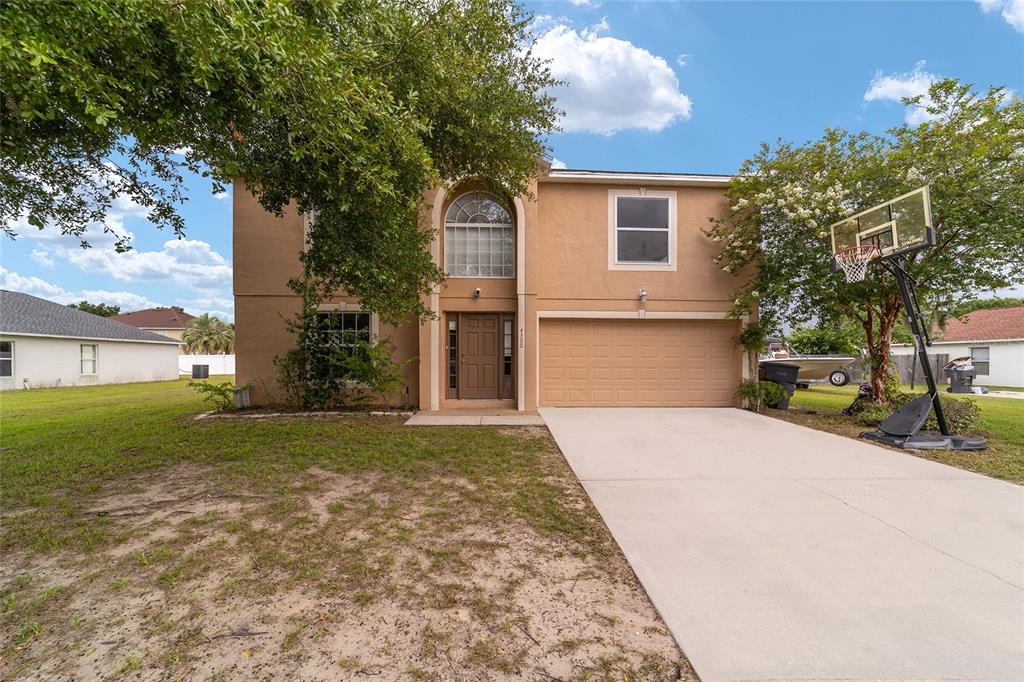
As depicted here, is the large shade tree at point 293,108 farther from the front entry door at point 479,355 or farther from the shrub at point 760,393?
the shrub at point 760,393

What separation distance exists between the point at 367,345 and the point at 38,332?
17452mm

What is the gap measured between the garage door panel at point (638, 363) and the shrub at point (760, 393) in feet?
1.57

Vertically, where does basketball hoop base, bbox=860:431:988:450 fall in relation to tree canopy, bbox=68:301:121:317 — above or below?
below

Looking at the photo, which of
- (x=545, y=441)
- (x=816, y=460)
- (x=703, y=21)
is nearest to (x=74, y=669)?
(x=545, y=441)

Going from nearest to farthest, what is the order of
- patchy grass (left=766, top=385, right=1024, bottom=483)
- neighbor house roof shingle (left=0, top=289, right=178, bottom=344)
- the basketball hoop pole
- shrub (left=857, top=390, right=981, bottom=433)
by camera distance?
patchy grass (left=766, top=385, right=1024, bottom=483) < the basketball hoop pole < shrub (left=857, top=390, right=981, bottom=433) < neighbor house roof shingle (left=0, top=289, right=178, bottom=344)

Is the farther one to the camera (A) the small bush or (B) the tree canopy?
(B) the tree canopy

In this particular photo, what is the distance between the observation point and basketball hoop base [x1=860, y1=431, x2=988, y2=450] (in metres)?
6.05

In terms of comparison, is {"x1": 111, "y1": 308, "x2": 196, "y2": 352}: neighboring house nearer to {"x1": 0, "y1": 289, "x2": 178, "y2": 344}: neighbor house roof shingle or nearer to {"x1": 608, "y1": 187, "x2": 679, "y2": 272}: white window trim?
{"x1": 0, "y1": 289, "x2": 178, "y2": 344}: neighbor house roof shingle

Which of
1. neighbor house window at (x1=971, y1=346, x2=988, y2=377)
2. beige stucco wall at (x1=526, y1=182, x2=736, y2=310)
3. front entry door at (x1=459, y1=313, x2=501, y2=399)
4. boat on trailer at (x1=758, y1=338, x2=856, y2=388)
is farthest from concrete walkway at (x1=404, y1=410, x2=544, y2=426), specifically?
neighbor house window at (x1=971, y1=346, x2=988, y2=377)

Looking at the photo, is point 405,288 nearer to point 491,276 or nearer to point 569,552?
point 491,276

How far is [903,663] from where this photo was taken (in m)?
2.04

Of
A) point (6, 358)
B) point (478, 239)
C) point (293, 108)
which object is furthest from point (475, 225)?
point (6, 358)

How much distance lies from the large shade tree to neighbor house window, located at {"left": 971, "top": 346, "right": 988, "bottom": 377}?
81.4 feet

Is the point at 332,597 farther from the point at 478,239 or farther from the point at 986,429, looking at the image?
the point at 986,429
